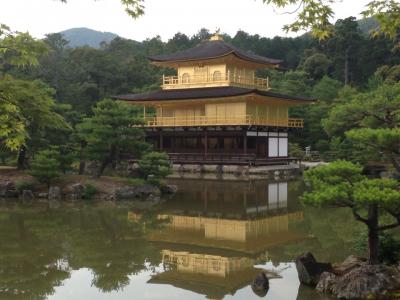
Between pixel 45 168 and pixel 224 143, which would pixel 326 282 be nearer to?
pixel 45 168

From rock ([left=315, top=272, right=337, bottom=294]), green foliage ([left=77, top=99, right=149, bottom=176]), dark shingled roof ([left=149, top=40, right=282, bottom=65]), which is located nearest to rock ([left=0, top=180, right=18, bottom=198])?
green foliage ([left=77, top=99, right=149, bottom=176])

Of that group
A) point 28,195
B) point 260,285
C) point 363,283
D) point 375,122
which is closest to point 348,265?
point 363,283

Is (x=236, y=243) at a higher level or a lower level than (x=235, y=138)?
lower

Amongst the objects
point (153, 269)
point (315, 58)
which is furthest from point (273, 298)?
point (315, 58)

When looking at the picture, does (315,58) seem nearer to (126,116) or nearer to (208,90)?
(208,90)

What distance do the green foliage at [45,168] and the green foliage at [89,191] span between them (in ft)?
4.23

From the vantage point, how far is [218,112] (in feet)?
117

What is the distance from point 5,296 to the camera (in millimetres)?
8531

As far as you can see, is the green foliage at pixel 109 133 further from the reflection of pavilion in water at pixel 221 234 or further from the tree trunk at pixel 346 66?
the tree trunk at pixel 346 66

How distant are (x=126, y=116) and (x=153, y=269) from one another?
1219cm

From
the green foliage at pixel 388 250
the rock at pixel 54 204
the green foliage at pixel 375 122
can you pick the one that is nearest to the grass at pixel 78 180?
the rock at pixel 54 204

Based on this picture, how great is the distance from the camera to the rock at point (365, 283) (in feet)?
25.6

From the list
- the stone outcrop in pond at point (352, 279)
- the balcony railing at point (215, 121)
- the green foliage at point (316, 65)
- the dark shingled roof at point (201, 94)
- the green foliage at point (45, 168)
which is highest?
the green foliage at point (316, 65)

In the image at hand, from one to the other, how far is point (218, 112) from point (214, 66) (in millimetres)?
4406
